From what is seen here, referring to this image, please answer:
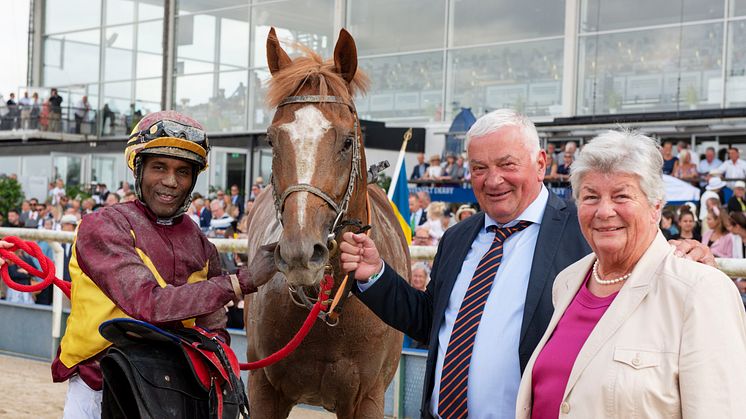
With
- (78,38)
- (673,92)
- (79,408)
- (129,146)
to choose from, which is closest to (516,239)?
(129,146)

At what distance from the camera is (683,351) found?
5.90 ft

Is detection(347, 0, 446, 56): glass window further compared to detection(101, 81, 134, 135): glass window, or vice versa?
detection(101, 81, 134, 135): glass window

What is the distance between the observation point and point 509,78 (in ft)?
59.0

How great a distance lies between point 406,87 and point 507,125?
678 inches

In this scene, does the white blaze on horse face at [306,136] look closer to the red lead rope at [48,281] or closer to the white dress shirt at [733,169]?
the red lead rope at [48,281]

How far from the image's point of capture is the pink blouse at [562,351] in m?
2.07

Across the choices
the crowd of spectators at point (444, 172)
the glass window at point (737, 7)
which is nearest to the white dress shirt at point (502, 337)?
the crowd of spectators at point (444, 172)

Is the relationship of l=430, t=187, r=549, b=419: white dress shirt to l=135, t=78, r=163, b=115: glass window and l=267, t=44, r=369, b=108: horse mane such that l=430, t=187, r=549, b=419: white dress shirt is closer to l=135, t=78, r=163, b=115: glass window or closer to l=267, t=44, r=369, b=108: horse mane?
l=267, t=44, r=369, b=108: horse mane

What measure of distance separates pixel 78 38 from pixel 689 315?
28434 millimetres

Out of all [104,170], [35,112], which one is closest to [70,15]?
[35,112]

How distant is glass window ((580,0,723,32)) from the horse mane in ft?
45.4

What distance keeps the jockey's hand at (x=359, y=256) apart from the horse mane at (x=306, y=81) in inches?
19.4

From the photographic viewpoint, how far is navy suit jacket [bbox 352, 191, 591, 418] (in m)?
2.40

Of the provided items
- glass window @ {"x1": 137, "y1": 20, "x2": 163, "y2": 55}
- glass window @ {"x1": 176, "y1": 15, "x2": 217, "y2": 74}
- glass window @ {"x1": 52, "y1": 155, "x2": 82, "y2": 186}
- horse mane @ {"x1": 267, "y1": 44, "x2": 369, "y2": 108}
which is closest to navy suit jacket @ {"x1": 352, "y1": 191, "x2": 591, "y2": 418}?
horse mane @ {"x1": 267, "y1": 44, "x2": 369, "y2": 108}
